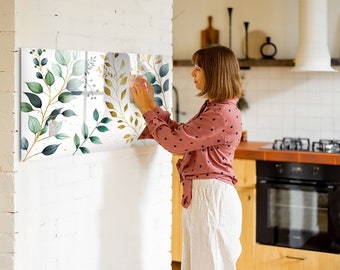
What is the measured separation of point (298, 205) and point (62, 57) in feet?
7.84

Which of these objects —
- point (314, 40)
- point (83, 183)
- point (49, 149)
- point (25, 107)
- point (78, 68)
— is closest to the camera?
point (25, 107)

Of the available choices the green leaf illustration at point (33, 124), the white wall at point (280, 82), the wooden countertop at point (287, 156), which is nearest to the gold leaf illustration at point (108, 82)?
the green leaf illustration at point (33, 124)

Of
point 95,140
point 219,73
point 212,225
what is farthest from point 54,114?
point 212,225

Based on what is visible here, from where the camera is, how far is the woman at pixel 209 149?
2.80m

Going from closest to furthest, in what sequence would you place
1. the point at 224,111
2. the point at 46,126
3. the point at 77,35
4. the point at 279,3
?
the point at 46,126 < the point at 77,35 < the point at 224,111 < the point at 279,3

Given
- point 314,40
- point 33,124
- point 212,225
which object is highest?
point 314,40

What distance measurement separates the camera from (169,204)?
130 inches

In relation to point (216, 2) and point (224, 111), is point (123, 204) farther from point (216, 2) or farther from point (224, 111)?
point (216, 2)

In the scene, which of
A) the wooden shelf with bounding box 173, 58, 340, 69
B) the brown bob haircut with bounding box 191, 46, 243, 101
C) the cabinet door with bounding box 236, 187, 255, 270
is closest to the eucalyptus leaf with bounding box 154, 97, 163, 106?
the brown bob haircut with bounding box 191, 46, 243, 101

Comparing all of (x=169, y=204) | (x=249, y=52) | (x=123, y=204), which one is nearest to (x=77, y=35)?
(x=123, y=204)

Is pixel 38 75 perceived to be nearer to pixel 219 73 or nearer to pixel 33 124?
pixel 33 124

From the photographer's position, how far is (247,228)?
14.7ft

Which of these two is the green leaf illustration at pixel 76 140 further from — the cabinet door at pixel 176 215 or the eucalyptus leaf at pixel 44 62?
the cabinet door at pixel 176 215

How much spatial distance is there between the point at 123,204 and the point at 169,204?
402 mm
